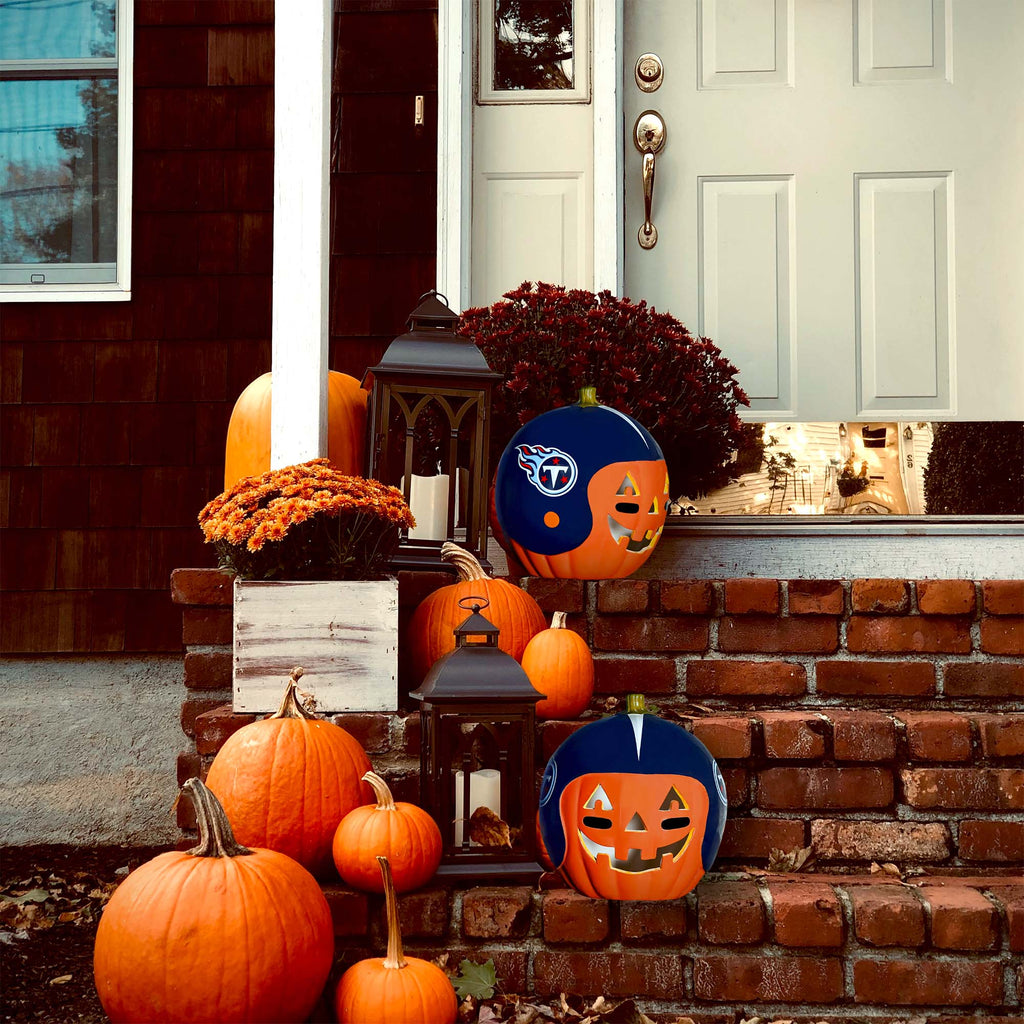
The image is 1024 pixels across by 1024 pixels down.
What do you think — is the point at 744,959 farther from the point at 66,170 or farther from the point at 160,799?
the point at 66,170

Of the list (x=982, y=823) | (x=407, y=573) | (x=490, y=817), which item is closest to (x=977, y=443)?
(x=982, y=823)

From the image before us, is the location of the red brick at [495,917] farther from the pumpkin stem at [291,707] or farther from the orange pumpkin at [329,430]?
the orange pumpkin at [329,430]

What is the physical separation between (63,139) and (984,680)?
3.00m

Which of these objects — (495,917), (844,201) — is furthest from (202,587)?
(844,201)

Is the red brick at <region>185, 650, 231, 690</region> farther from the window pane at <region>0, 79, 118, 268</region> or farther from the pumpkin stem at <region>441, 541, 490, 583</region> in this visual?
the window pane at <region>0, 79, 118, 268</region>

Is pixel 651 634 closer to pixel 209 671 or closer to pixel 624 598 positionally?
pixel 624 598

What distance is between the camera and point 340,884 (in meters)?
1.71

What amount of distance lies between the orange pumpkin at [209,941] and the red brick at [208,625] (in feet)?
2.15

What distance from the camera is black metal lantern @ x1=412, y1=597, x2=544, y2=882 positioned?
170cm

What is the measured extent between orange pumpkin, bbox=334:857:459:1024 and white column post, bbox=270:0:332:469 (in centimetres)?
101

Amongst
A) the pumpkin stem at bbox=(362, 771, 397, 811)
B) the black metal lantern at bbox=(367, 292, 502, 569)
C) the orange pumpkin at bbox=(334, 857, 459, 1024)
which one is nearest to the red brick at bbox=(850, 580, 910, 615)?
the black metal lantern at bbox=(367, 292, 502, 569)

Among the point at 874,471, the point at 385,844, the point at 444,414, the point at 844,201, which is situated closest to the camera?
the point at 385,844

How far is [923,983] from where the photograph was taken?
166 cm

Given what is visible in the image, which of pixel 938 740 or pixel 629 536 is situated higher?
pixel 629 536
